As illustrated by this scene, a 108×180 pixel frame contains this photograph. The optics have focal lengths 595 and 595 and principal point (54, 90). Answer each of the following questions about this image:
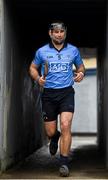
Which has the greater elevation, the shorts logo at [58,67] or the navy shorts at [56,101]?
the shorts logo at [58,67]

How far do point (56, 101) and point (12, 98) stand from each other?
147cm

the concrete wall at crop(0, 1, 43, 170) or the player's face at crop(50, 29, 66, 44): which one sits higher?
the player's face at crop(50, 29, 66, 44)

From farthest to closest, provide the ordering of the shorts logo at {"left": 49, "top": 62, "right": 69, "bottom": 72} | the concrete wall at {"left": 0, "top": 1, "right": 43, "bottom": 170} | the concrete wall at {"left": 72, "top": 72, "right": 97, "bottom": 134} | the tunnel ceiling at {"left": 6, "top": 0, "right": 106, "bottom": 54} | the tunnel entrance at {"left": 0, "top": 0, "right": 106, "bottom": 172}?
the concrete wall at {"left": 72, "top": 72, "right": 97, "bottom": 134} < the tunnel ceiling at {"left": 6, "top": 0, "right": 106, "bottom": 54} < the tunnel entrance at {"left": 0, "top": 0, "right": 106, "bottom": 172} < the concrete wall at {"left": 0, "top": 1, "right": 43, "bottom": 170} < the shorts logo at {"left": 49, "top": 62, "right": 69, "bottom": 72}

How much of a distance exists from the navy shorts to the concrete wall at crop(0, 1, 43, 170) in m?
0.60

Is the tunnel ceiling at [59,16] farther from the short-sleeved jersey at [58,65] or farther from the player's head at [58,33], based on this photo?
the short-sleeved jersey at [58,65]

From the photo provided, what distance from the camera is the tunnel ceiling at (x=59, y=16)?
9.84 meters

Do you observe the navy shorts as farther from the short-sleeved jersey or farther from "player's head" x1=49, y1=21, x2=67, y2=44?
"player's head" x1=49, y1=21, x2=67, y2=44

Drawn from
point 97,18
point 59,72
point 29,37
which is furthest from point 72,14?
point 59,72

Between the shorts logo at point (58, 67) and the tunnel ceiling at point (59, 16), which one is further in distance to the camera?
the tunnel ceiling at point (59, 16)

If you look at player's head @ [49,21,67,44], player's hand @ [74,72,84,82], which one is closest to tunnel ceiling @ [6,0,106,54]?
player's head @ [49,21,67,44]

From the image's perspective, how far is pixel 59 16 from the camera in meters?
11.1

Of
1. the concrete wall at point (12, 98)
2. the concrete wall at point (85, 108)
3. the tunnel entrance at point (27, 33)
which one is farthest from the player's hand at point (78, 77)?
the concrete wall at point (85, 108)

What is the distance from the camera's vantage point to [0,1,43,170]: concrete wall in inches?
326

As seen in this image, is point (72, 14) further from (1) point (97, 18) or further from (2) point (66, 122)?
(2) point (66, 122)
